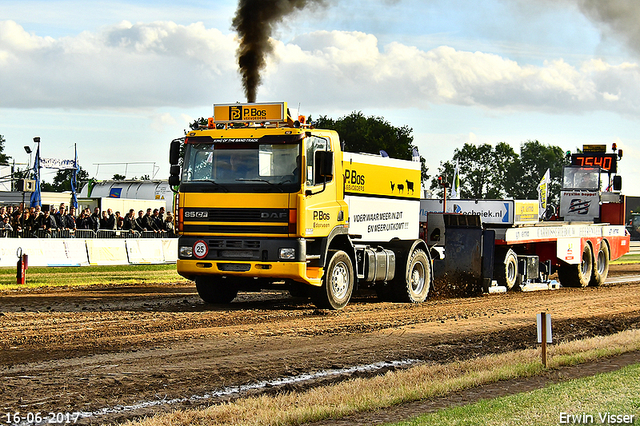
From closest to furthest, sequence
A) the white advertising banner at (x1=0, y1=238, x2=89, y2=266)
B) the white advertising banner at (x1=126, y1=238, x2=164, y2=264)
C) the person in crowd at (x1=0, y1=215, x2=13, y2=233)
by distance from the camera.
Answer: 1. the white advertising banner at (x1=0, y1=238, x2=89, y2=266)
2. the person in crowd at (x1=0, y1=215, x2=13, y2=233)
3. the white advertising banner at (x1=126, y1=238, x2=164, y2=264)

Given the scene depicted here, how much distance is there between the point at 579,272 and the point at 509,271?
4026mm

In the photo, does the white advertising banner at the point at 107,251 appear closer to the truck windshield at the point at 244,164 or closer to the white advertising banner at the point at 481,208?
the white advertising banner at the point at 481,208

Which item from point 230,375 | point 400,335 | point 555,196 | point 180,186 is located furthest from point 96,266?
point 555,196

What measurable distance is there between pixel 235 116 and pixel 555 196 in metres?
120

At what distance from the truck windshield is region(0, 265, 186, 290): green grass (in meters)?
7.04

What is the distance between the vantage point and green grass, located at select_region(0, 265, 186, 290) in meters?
19.5

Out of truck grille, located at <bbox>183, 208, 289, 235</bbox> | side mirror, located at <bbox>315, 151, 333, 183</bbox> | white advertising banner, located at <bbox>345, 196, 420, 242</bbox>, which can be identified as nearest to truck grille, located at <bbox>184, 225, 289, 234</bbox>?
truck grille, located at <bbox>183, 208, 289, 235</bbox>

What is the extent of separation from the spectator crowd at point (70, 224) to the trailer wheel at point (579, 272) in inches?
559

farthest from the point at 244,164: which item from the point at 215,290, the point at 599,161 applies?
the point at 599,161

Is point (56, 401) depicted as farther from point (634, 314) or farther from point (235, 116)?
point (634, 314)

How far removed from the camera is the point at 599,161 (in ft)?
87.9

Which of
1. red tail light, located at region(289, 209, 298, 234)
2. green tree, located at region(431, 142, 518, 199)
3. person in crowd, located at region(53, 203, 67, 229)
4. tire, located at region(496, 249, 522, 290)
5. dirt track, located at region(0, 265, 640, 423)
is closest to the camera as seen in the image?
dirt track, located at region(0, 265, 640, 423)

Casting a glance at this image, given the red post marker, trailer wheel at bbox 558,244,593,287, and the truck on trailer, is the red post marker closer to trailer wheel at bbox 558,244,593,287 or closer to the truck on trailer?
the truck on trailer

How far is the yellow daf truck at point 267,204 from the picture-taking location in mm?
13414
